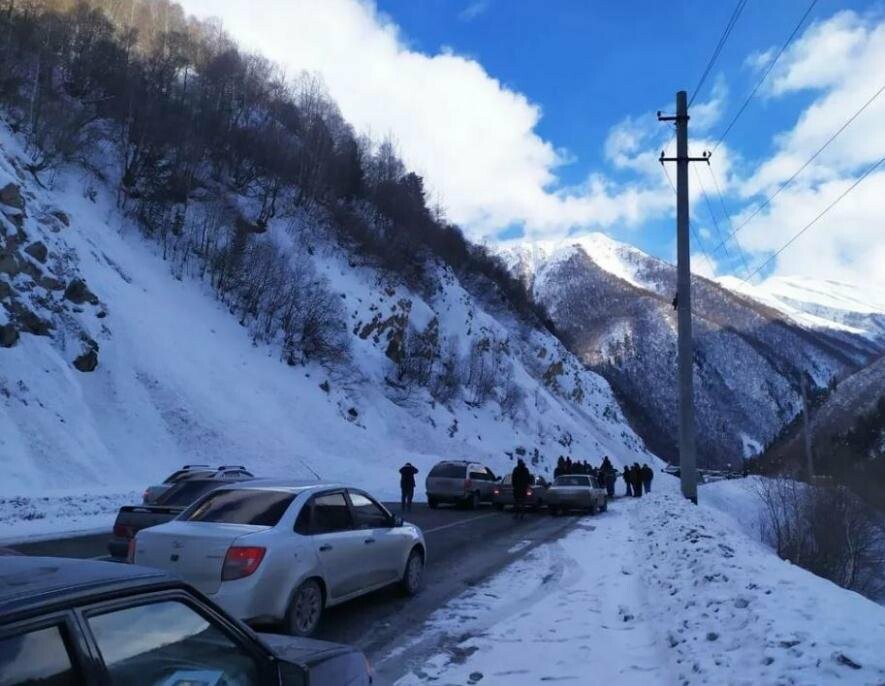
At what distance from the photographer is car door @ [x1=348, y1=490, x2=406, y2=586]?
8.59m

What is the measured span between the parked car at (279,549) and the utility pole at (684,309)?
13.2 m

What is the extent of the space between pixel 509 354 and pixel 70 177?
37.6 metres

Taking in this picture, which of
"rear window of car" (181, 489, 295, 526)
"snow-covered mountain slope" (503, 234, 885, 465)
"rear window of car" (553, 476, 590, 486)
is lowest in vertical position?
"rear window of car" (181, 489, 295, 526)

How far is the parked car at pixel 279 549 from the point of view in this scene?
258 inches

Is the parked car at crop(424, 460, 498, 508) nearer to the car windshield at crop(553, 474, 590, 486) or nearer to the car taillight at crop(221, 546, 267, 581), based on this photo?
the car windshield at crop(553, 474, 590, 486)

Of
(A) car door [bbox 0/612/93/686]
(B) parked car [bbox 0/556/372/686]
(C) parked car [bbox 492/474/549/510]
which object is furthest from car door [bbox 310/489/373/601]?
(C) parked car [bbox 492/474/549/510]

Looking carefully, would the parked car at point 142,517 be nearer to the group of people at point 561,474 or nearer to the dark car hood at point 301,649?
the dark car hood at point 301,649

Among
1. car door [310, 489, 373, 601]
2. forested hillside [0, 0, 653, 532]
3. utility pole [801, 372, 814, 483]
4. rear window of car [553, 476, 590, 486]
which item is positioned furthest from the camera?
utility pole [801, 372, 814, 483]

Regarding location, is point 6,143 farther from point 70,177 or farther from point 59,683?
point 59,683

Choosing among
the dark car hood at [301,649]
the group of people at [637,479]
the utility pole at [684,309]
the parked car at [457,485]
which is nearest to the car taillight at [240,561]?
Result: the dark car hood at [301,649]

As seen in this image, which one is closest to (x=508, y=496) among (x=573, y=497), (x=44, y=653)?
(x=573, y=497)

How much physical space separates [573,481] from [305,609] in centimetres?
1922

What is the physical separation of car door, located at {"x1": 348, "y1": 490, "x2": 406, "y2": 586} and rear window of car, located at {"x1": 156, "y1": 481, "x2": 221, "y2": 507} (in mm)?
3831

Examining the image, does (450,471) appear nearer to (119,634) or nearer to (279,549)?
(279,549)
